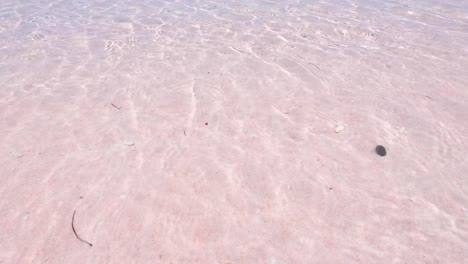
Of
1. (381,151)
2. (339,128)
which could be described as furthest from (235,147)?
(381,151)

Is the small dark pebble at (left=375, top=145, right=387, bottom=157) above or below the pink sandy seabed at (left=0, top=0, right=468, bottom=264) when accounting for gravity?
above

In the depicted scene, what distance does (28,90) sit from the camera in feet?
13.3

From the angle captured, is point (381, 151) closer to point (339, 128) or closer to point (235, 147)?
point (339, 128)

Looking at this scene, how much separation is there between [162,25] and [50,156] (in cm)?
396

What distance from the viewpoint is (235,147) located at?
3.16m

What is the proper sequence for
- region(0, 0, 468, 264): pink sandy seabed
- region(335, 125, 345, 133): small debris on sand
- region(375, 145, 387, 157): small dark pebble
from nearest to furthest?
region(0, 0, 468, 264): pink sandy seabed < region(375, 145, 387, 157): small dark pebble < region(335, 125, 345, 133): small debris on sand

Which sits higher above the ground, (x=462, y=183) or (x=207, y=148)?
(x=462, y=183)

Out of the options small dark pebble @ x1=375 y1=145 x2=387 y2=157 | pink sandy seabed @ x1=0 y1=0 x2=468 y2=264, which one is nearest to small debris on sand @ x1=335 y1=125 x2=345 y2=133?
pink sandy seabed @ x1=0 y1=0 x2=468 y2=264

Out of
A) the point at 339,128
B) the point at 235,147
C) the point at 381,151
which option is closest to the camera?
the point at 381,151

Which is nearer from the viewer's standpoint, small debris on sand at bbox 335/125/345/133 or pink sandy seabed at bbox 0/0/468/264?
pink sandy seabed at bbox 0/0/468/264

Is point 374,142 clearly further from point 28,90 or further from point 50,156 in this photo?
point 28,90

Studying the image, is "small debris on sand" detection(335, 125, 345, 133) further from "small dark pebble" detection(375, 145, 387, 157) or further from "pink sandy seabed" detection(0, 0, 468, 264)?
"small dark pebble" detection(375, 145, 387, 157)

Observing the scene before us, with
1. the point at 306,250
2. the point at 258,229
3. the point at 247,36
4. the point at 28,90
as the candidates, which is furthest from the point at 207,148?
the point at 247,36

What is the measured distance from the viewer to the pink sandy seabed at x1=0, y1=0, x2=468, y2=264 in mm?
2332
